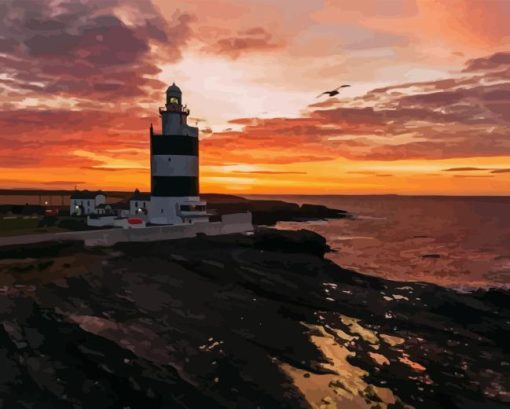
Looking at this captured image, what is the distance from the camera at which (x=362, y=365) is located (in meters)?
15.6

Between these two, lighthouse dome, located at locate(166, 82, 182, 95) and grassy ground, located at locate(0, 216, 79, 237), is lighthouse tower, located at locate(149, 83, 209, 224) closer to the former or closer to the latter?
lighthouse dome, located at locate(166, 82, 182, 95)

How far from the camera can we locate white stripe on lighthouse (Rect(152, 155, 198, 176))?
41875 millimetres

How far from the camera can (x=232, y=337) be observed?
17.4 meters

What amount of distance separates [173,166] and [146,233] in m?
7.73

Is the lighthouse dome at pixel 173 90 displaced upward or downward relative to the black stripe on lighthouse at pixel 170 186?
upward

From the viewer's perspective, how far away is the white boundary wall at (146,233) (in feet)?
101

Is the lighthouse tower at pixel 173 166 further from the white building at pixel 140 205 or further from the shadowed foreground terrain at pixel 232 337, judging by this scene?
the shadowed foreground terrain at pixel 232 337

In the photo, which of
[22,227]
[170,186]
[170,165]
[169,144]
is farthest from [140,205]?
[22,227]

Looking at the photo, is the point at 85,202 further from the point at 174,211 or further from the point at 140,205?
the point at 174,211

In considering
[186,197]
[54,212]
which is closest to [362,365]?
[186,197]

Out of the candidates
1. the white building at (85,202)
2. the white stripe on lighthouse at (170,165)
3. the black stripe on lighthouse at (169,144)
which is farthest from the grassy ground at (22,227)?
the black stripe on lighthouse at (169,144)

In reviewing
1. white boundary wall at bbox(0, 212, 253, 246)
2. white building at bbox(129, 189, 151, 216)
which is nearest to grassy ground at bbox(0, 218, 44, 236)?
white boundary wall at bbox(0, 212, 253, 246)

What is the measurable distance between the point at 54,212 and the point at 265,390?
47.5m

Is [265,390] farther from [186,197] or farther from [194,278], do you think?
[186,197]
